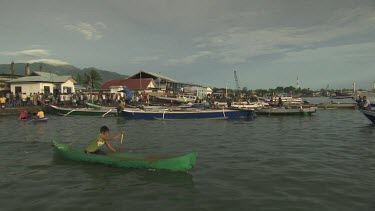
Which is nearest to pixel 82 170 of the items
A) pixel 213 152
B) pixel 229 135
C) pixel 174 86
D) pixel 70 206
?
pixel 70 206

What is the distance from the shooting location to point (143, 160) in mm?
10188

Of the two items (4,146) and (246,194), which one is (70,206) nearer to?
(246,194)

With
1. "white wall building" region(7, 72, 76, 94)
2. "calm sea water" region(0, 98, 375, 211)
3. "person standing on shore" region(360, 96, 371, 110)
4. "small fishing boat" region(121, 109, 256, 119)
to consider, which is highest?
"white wall building" region(7, 72, 76, 94)

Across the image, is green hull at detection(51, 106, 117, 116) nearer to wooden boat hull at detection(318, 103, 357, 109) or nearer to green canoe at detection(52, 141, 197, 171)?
green canoe at detection(52, 141, 197, 171)

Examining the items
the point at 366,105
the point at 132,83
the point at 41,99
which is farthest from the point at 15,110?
the point at 366,105

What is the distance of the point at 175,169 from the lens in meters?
9.90

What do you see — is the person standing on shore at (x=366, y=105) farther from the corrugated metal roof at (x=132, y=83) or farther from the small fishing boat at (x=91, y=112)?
the corrugated metal roof at (x=132, y=83)

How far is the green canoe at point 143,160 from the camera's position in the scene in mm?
9711

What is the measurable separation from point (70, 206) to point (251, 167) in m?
7.06

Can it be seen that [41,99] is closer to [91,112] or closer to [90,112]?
[90,112]

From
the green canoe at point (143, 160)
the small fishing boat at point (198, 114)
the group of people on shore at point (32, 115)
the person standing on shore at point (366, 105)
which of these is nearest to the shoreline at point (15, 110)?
the group of people on shore at point (32, 115)

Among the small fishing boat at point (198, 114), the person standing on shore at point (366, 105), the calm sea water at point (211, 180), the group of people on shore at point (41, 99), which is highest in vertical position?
the group of people on shore at point (41, 99)

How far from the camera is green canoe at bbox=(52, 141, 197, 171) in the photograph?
9711mm

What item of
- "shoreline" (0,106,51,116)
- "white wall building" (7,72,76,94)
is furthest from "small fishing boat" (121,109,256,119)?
"white wall building" (7,72,76,94)
